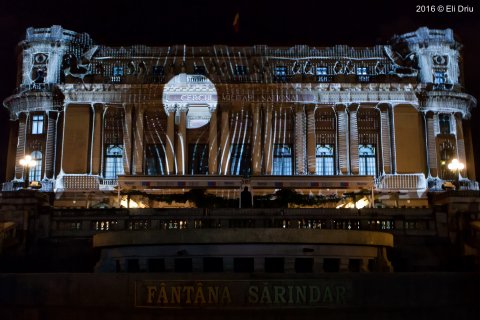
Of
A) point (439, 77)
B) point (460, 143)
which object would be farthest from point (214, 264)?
point (439, 77)

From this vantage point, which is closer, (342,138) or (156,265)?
(156,265)

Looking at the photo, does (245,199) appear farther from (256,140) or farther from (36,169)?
(36,169)

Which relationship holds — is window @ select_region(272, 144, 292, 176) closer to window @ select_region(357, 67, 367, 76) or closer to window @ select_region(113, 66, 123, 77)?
window @ select_region(357, 67, 367, 76)

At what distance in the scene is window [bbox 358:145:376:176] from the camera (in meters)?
61.4

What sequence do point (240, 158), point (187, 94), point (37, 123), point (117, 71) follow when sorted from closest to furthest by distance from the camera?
point (187, 94) < point (240, 158) < point (37, 123) < point (117, 71)

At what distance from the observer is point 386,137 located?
198 ft

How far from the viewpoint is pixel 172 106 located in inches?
2355

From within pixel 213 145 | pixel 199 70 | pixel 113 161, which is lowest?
pixel 113 161

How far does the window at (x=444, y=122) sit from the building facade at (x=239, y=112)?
16cm

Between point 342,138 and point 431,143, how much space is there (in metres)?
8.43

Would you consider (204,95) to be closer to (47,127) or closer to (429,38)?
(47,127)

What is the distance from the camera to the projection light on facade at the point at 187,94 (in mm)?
59656

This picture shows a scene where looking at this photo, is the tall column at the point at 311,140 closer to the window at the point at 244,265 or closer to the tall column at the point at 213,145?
the tall column at the point at 213,145

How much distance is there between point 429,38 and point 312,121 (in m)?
14.2
